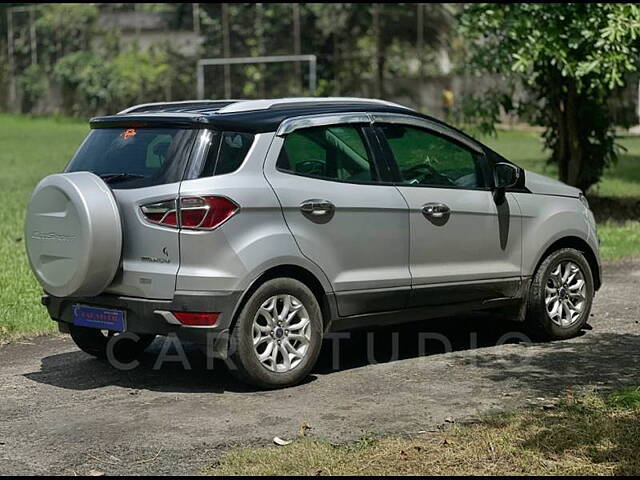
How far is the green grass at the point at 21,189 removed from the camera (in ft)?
33.1

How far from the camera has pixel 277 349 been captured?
7652 millimetres

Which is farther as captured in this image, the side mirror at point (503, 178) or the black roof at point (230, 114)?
the side mirror at point (503, 178)

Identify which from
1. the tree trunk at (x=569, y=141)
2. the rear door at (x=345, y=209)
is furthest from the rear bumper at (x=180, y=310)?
the tree trunk at (x=569, y=141)

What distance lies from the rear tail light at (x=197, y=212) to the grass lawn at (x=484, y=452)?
1.55m

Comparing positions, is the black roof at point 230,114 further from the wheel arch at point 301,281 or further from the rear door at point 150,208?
the wheel arch at point 301,281

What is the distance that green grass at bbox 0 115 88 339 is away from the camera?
10102 millimetres

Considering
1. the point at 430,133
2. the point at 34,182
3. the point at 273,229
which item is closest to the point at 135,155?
the point at 273,229

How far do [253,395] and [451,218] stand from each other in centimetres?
194

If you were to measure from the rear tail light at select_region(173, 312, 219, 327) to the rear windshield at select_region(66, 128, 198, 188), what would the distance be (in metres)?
0.79

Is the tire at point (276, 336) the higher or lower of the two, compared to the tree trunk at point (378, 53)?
lower

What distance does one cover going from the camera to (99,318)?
25.1 ft

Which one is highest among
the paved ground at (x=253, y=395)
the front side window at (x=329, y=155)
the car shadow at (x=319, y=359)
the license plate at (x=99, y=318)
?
the front side window at (x=329, y=155)

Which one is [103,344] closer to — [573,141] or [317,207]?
[317,207]
